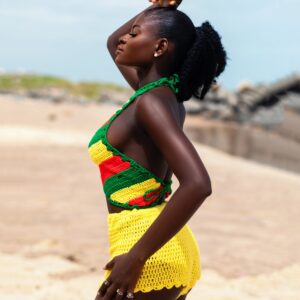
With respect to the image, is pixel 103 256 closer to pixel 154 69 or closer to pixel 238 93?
pixel 154 69

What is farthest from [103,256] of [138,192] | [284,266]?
[138,192]

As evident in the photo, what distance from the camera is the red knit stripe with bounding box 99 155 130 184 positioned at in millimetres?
2342

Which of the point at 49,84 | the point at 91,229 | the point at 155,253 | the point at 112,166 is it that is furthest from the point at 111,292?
the point at 49,84

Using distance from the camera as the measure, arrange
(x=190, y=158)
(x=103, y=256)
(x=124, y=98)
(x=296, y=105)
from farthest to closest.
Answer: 1. (x=124, y=98)
2. (x=296, y=105)
3. (x=103, y=256)
4. (x=190, y=158)

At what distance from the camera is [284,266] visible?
679cm

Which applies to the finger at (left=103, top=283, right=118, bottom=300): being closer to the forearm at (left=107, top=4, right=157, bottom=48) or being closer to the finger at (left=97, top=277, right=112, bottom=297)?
the finger at (left=97, top=277, right=112, bottom=297)

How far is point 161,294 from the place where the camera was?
7.52ft

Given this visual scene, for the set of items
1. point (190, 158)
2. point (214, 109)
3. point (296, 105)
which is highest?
point (190, 158)

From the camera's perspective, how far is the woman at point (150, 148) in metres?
2.17

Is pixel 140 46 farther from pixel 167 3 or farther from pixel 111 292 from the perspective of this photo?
pixel 111 292

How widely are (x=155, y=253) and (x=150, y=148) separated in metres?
0.37

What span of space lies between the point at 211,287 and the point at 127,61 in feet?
13.0

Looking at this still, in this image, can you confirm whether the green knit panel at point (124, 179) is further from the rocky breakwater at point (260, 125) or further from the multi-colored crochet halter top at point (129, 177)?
the rocky breakwater at point (260, 125)

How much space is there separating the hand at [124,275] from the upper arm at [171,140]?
1.04ft
